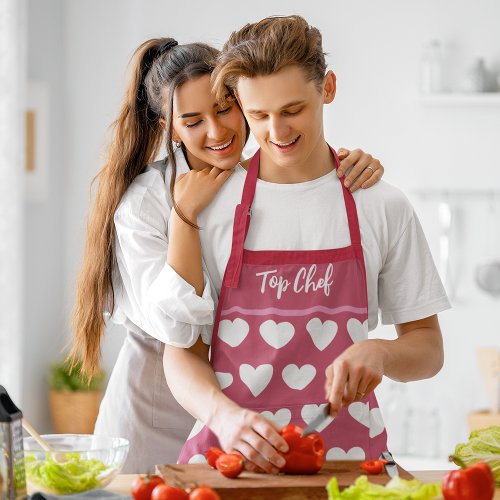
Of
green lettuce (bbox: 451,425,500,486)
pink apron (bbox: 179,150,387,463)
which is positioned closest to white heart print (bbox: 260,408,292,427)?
pink apron (bbox: 179,150,387,463)

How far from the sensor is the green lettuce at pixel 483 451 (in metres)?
1.69

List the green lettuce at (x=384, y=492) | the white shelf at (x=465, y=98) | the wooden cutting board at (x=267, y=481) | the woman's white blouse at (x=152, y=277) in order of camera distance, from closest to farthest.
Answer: the green lettuce at (x=384, y=492)
the wooden cutting board at (x=267, y=481)
the woman's white blouse at (x=152, y=277)
the white shelf at (x=465, y=98)

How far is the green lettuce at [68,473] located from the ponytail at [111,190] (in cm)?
51

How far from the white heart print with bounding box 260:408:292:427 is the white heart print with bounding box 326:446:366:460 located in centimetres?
11

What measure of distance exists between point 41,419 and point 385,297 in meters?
3.12

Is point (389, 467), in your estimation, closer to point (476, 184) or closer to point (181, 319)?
point (181, 319)

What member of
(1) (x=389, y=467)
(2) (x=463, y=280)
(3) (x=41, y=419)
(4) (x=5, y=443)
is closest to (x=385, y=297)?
(1) (x=389, y=467)

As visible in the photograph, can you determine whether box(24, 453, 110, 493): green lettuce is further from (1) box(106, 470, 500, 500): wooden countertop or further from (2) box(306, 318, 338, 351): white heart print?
(2) box(306, 318, 338, 351): white heart print

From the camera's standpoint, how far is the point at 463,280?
4.67 metres

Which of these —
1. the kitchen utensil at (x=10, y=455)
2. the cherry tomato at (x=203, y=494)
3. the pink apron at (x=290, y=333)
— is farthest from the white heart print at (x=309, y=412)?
the kitchen utensil at (x=10, y=455)

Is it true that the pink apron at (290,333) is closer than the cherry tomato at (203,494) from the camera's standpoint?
No

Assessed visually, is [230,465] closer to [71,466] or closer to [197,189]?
[71,466]

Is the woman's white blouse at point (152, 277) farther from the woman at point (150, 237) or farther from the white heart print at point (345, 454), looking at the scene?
the white heart print at point (345, 454)

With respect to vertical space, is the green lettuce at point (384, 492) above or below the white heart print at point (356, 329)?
below
